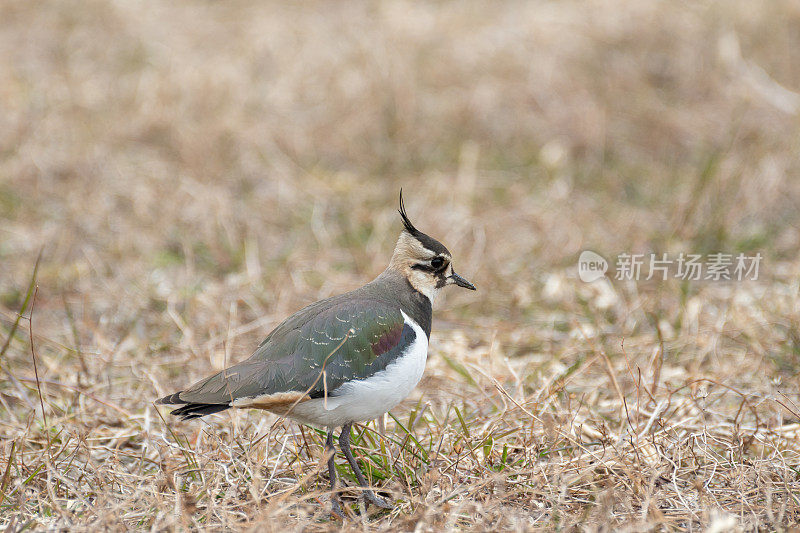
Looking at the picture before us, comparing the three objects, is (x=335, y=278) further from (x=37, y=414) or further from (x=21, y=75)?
(x=21, y=75)

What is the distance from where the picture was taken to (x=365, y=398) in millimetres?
3723

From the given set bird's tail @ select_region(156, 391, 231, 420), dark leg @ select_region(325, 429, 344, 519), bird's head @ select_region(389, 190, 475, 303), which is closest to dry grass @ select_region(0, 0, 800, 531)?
dark leg @ select_region(325, 429, 344, 519)

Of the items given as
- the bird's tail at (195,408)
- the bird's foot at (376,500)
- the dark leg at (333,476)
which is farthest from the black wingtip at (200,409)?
the bird's foot at (376,500)

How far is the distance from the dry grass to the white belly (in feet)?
0.91

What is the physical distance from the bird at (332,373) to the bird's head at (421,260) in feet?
0.75

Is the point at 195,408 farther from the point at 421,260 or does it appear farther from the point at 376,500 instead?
the point at 421,260

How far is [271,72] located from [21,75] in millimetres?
2696

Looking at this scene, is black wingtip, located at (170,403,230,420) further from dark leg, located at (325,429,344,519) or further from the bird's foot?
the bird's foot

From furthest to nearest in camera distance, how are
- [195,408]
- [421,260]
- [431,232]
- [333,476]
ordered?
[431,232], [421,260], [333,476], [195,408]

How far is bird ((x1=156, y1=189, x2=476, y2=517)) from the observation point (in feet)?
12.1

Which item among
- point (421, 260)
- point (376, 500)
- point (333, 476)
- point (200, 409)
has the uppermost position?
point (421, 260)

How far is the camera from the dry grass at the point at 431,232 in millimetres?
3867

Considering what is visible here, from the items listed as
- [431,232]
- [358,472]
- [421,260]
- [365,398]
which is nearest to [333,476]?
[358,472]

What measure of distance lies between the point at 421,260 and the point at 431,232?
9.62 feet
